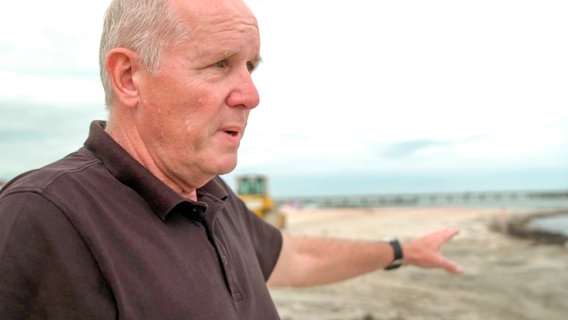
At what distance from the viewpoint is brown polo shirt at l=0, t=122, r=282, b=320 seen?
136cm

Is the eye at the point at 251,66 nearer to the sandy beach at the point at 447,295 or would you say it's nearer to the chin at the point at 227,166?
the chin at the point at 227,166

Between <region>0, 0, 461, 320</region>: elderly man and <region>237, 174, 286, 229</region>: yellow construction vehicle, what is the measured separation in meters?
16.8

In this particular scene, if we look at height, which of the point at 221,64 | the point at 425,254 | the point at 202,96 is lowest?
the point at 425,254

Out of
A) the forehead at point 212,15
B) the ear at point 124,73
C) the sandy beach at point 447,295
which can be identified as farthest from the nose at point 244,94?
the sandy beach at point 447,295

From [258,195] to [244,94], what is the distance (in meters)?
17.5

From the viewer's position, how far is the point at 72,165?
1.63 m

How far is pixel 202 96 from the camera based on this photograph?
1.74 meters

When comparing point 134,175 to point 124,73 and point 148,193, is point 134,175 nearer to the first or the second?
point 148,193

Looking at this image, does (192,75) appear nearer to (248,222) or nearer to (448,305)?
(248,222)

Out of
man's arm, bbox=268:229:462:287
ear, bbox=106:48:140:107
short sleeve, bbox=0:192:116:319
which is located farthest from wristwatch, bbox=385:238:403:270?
short sleeve, bbox=0:192:116:319

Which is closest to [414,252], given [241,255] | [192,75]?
[241,255]

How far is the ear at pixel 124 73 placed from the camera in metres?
1.72

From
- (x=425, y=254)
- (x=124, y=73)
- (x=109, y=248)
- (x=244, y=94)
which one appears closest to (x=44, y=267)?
(x=109, y=248)

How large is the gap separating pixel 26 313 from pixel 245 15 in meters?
1.08
